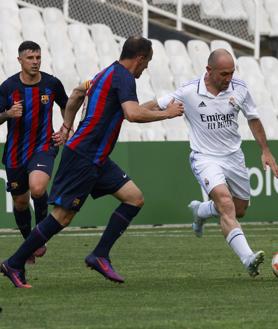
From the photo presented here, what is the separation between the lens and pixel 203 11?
76.8ft

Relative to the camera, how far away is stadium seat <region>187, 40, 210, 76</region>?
880 inches

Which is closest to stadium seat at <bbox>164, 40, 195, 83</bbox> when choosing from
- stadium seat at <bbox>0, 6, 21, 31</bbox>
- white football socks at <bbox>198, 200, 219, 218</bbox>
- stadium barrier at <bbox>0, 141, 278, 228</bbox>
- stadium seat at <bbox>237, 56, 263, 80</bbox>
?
stadium seat at <bbox>237, 56, 263, 80</bbox>

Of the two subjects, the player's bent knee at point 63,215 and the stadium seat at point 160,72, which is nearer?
the player's bent knee at point 63,215

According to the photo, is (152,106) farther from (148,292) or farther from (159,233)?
(159,233)

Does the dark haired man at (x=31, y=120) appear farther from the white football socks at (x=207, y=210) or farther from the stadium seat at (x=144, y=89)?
the stadium seat at (x=144, y=89)

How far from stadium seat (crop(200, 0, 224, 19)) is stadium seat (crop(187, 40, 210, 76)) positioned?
926 millimetres

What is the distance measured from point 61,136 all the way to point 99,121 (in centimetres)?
118

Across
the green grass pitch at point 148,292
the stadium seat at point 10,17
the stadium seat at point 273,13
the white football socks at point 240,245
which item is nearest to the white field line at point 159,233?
the green grass pitch at point 148,292

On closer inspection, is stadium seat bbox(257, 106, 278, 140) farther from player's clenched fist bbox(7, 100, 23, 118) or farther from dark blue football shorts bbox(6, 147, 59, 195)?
player's clenched fist bbox(7, 100, 23, 118)

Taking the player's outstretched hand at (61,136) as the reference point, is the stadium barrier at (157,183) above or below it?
below

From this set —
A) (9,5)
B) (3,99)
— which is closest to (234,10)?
(9,5)

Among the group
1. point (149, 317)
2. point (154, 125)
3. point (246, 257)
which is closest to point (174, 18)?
point (154, 125)

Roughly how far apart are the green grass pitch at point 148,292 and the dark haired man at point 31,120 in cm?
94

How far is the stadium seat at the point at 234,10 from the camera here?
23.3 m
